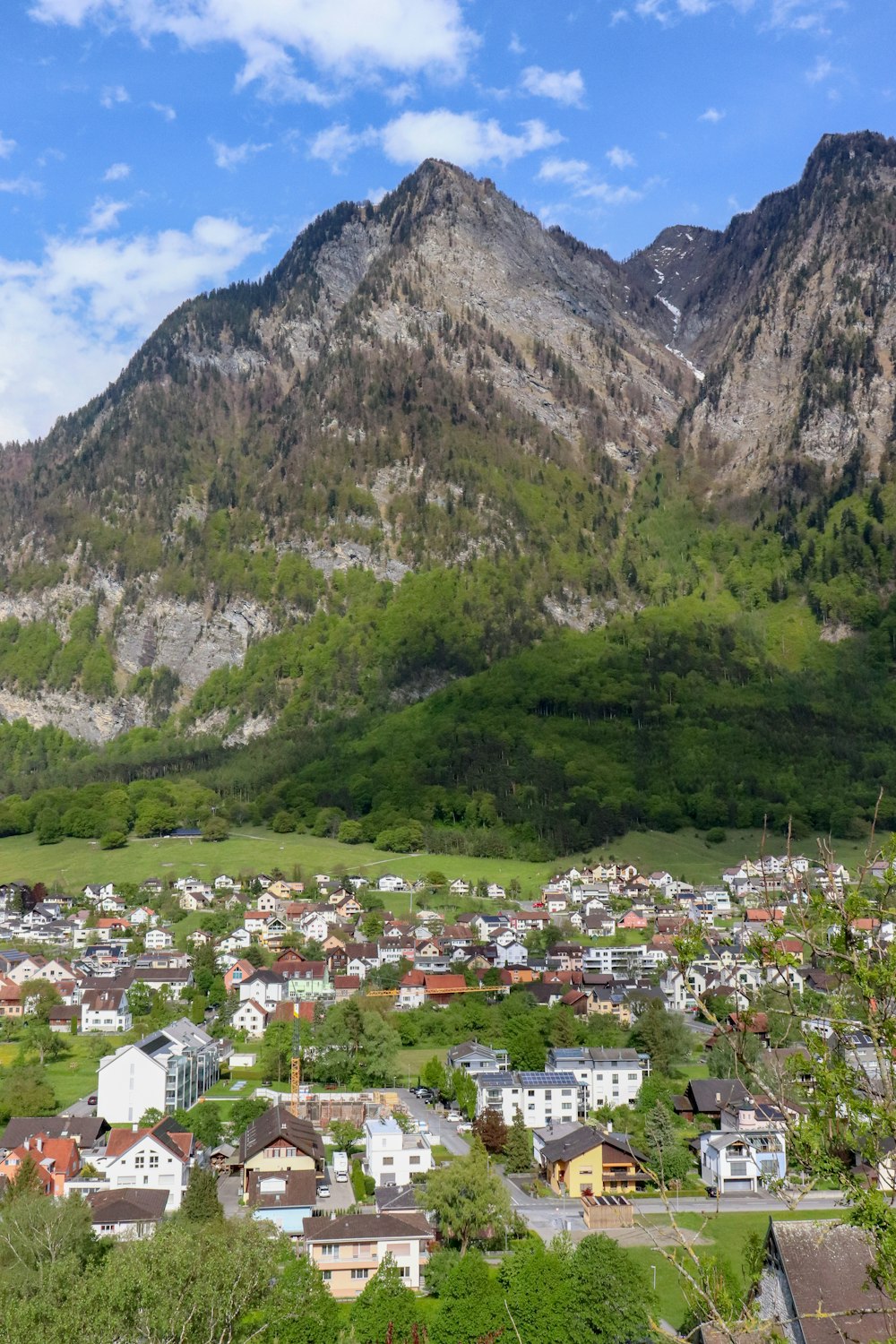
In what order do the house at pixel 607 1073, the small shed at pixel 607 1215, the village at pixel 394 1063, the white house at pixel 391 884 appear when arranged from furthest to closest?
the white house at pixel 391 884 < the house at pixel 607 1073 < the small shed at pixel 607 1215 < the village at pixel 394 1063

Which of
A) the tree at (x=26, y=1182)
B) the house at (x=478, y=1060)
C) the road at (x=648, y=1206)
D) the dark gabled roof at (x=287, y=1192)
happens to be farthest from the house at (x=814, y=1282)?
the house at (x=478, y=1060)

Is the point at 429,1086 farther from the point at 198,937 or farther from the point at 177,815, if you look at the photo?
the point at 177,815

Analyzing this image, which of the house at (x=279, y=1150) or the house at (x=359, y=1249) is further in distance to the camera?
the house at (x=279, y=1150)

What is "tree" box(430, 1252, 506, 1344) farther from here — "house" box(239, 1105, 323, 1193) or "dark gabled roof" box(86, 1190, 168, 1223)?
"house" box(239, 1105, 323, 1193)

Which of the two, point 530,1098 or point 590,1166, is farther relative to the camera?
point 530,1098

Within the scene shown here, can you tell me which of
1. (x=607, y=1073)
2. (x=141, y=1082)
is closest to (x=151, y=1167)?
(x=141, y=1082)

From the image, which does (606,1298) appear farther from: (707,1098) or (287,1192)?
(707,1098)

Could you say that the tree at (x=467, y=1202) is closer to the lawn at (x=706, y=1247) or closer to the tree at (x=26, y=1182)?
the lawn at (x=706, y=1247)
